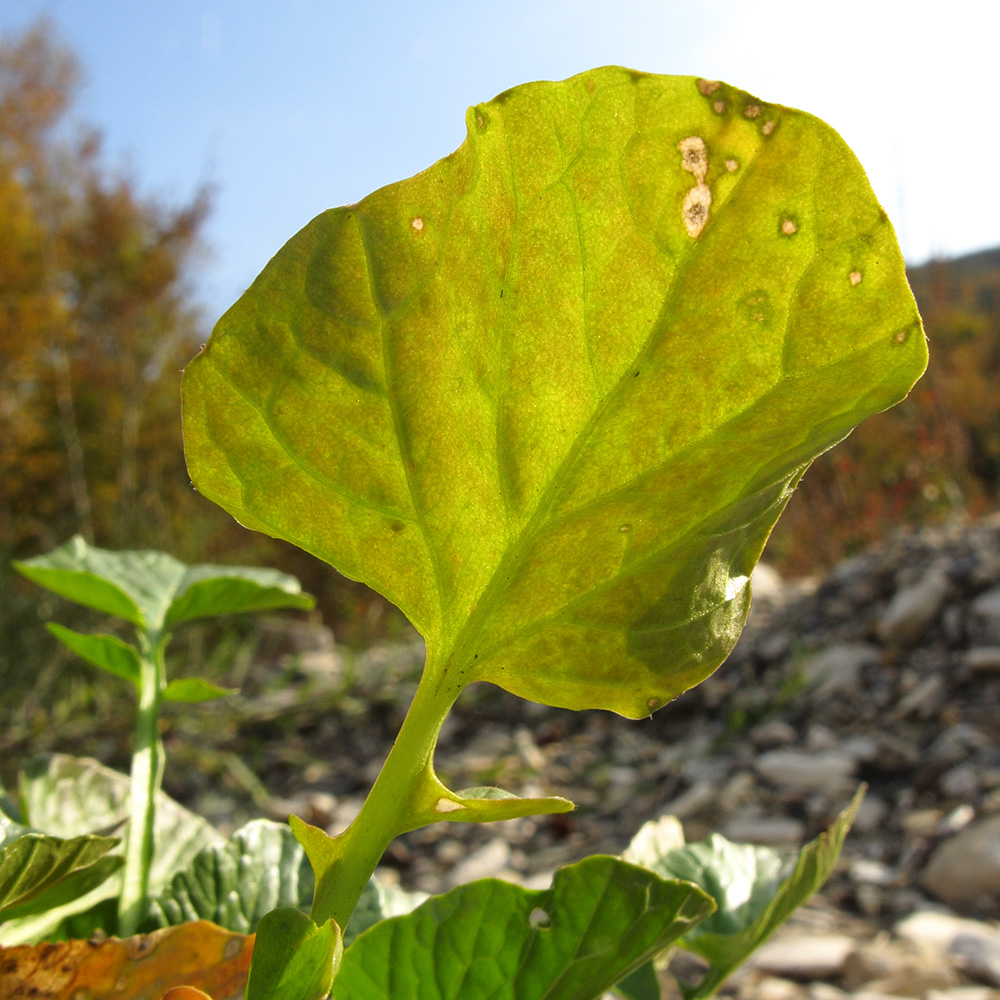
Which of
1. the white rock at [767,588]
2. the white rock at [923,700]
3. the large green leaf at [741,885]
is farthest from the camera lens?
the white rock at [767,588]

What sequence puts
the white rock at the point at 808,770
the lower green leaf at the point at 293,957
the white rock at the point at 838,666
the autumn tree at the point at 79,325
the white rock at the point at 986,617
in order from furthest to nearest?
the autumn tree at the point at 79,325 → the white rock at the point at 838,666 → the white rock at the point at 986,617 → the white rock at the point at 808,770 → the lower green leaf at the point at 293,957

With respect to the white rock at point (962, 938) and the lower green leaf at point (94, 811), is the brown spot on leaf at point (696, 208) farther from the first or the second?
the white rock at point (962, 938)

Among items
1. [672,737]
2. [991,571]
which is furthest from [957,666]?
[672,737]

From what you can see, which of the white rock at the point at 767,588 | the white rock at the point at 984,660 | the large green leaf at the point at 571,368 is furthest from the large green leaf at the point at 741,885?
the white rock at the point at 767,588

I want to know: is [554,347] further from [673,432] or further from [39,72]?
[39,72]

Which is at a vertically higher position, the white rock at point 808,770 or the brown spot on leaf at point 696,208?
the brown spot on leaf at point 696,208

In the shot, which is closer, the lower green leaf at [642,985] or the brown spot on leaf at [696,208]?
the brown spot on leaf at [696,208]

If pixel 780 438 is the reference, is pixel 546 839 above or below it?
below

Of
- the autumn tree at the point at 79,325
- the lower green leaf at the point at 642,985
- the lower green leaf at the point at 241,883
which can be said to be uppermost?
the autumn tree at the point at 79,325
